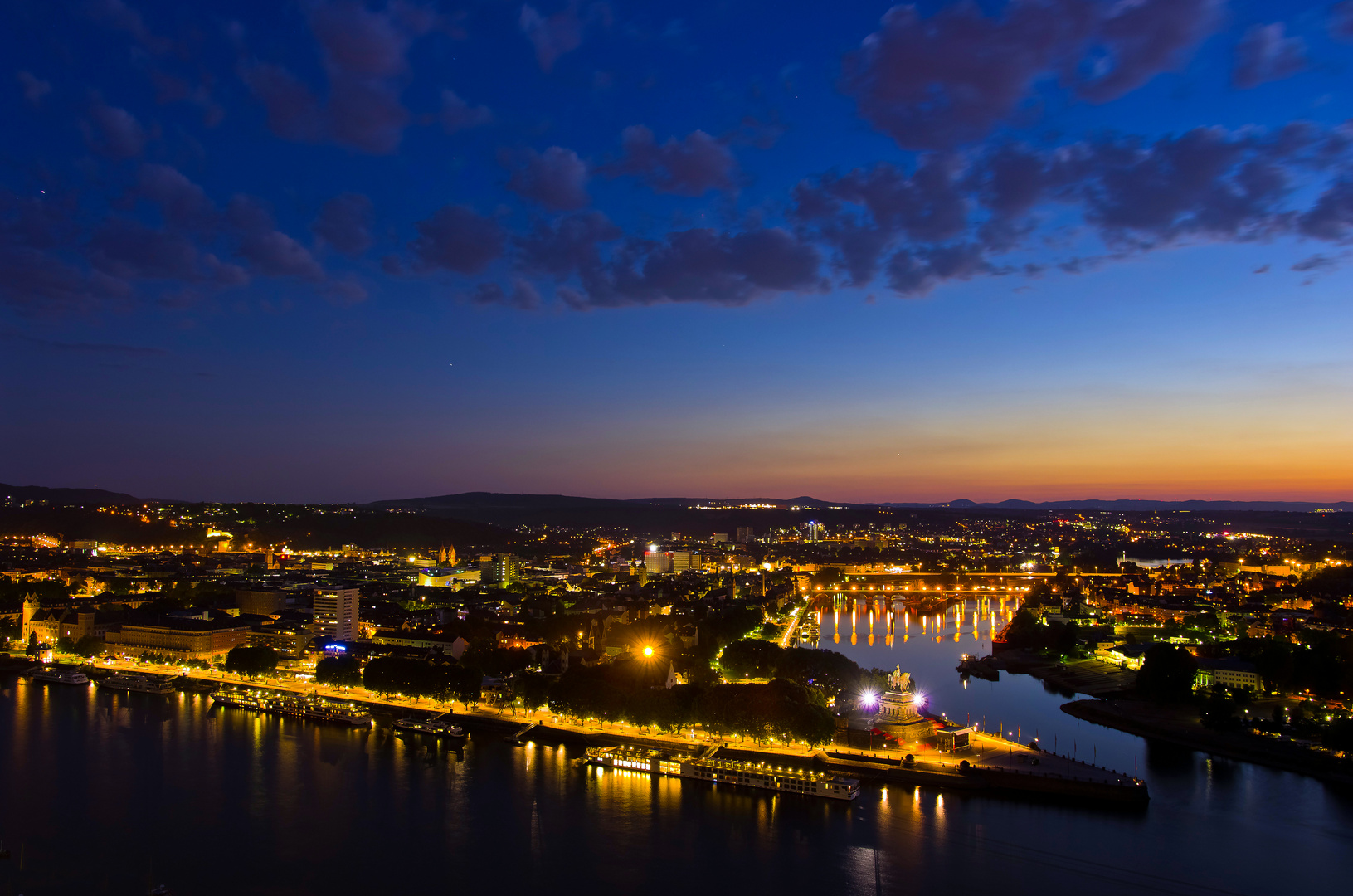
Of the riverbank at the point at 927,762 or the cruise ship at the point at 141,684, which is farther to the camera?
the cruise ship at the point at 141,684

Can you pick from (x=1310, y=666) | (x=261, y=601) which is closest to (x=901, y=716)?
(x=1310, y=666)

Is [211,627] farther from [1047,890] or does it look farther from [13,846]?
[1047,890]

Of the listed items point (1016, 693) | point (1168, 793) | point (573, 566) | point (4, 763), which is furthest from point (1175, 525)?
point (4, 763)

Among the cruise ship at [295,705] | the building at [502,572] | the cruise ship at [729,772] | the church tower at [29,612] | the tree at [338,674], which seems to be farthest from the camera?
the building at [502,572]

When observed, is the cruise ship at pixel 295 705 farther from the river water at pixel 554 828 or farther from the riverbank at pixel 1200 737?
the riverbank at pixel 1200 737

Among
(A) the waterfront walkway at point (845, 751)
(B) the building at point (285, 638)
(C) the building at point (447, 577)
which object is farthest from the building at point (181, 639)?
(C) the building at point (447, 577)

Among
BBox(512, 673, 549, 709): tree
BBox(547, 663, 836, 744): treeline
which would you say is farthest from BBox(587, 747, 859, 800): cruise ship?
BBox(512, 673, 549, 709): tree

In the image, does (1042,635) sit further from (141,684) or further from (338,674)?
(141,684)
